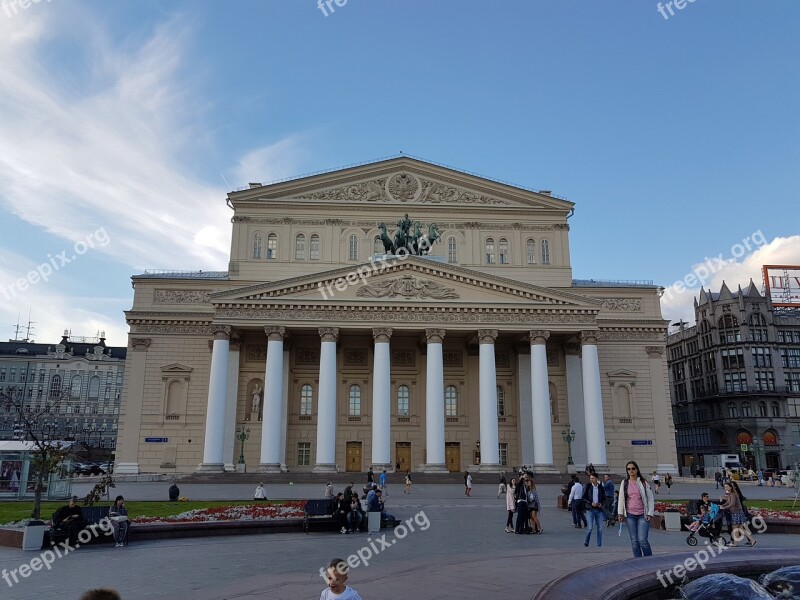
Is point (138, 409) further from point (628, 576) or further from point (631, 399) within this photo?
point (628, 576)

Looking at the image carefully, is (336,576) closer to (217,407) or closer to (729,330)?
(217,407)

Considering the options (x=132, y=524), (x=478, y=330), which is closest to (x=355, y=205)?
(x=478, y=330)

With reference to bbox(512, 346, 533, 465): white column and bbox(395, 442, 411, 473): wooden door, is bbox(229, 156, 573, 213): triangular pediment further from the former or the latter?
bbox(395, 442, 411, 473): wooden door

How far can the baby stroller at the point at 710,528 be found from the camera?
51.9 ft

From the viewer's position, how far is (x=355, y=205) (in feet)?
168

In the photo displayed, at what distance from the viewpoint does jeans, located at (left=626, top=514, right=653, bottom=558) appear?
1155cm

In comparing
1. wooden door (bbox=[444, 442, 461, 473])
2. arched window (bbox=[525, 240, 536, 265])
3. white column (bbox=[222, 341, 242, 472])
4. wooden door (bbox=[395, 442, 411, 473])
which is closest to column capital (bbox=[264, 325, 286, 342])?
white column (bbox=[222, 341, 242, 472])

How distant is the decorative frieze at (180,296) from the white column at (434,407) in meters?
17.4

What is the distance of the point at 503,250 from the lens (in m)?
52.1

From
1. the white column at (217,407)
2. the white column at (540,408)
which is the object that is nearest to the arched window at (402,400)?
the white column at (540,408)

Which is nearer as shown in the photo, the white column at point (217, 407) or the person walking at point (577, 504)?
the person walking at point (577, 504)

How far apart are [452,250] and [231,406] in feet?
66.8

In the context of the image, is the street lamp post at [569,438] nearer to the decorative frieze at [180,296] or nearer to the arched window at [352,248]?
the arched window at [352,248]

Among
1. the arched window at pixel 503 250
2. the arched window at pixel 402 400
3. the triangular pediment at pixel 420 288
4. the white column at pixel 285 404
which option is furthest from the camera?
the arched window at pixel 503 250
